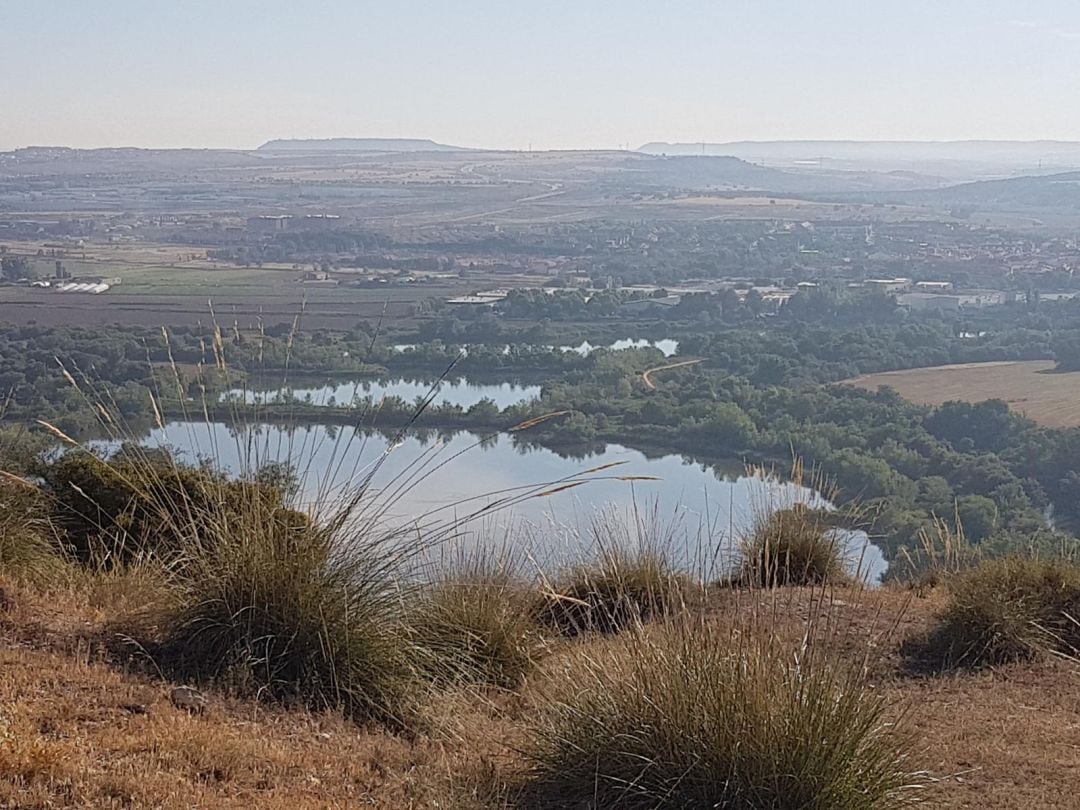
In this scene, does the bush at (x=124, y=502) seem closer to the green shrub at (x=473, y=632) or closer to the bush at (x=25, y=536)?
the bush at (x=25, y=536)

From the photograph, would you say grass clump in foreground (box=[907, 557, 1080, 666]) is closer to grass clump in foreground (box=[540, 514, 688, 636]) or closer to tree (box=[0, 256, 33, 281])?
grass clump in foreground (box=[540, 514, 688, 636])

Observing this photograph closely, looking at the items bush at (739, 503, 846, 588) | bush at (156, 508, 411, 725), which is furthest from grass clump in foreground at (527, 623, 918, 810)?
bush at (739, 503, 846, 588)

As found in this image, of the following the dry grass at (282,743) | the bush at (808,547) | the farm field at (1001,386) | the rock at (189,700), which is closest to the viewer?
the dry grass at (282,743)

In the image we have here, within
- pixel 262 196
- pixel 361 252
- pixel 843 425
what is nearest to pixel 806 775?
pixel 843 425

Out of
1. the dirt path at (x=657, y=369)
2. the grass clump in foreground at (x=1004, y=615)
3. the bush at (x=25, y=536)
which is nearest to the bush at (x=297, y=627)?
the bush at (x=25, y=536)

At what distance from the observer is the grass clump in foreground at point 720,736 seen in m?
3.88

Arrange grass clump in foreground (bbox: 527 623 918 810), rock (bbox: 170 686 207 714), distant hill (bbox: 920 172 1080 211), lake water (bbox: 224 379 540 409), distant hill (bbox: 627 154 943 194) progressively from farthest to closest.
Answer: distant hill (bbox: 627 154 943 194) < distant hill (bbox: 920 172 1080 211) < lake water (bbox: 224 379 540 409) < rock (bbox: 170 686 207 714) < grass clump in foreground (bbox: 527 623 918 810)

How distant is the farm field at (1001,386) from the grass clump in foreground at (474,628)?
47.7 feet

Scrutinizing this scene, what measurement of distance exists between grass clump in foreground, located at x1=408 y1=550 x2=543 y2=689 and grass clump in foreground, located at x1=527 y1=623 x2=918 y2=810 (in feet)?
3.95

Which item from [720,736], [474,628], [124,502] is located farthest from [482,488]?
A: [720,736]

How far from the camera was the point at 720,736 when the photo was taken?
3971 millimetres

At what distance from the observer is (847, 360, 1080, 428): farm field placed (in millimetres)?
20344

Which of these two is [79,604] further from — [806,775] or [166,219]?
[166,219]

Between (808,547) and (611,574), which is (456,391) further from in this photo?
(611,574)
